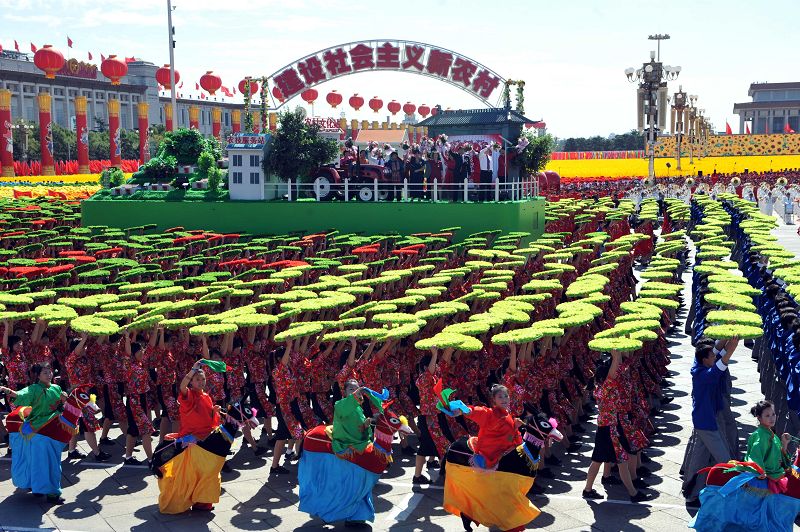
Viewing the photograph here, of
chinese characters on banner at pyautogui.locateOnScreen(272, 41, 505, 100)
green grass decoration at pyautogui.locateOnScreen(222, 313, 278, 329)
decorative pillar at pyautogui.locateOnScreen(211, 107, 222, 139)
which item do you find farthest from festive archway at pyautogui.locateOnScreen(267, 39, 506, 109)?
decorative pillar at pyautogui.locateOnScreen(211, 107, 222, 139)

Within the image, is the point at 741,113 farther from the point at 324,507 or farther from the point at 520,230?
the point at 324,507

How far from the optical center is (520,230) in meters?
24.7

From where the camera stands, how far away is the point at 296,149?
26.4m

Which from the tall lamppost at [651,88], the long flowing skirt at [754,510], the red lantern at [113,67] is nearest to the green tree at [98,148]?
the red lantern at [113,67]

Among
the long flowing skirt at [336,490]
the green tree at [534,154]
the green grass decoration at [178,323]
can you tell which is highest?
the green tree at [534,154]

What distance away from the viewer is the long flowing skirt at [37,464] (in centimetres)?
889

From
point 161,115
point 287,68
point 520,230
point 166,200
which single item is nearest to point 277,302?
point 520,230

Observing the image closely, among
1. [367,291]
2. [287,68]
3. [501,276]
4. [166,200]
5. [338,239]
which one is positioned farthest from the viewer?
[287,68]

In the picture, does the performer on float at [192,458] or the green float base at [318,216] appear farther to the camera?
the green float base at [318,216]

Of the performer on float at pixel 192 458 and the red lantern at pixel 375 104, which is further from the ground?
the red lantern at pixel 375 104

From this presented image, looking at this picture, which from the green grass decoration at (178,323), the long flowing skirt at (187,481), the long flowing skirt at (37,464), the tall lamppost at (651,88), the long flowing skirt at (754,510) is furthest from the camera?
the tall lamppost at (651,88)

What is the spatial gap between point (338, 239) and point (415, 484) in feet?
38.5

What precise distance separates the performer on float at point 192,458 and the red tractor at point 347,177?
57.9 feet

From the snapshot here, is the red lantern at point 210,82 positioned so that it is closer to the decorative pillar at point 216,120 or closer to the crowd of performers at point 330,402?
the decorative pillar at point 216,120
